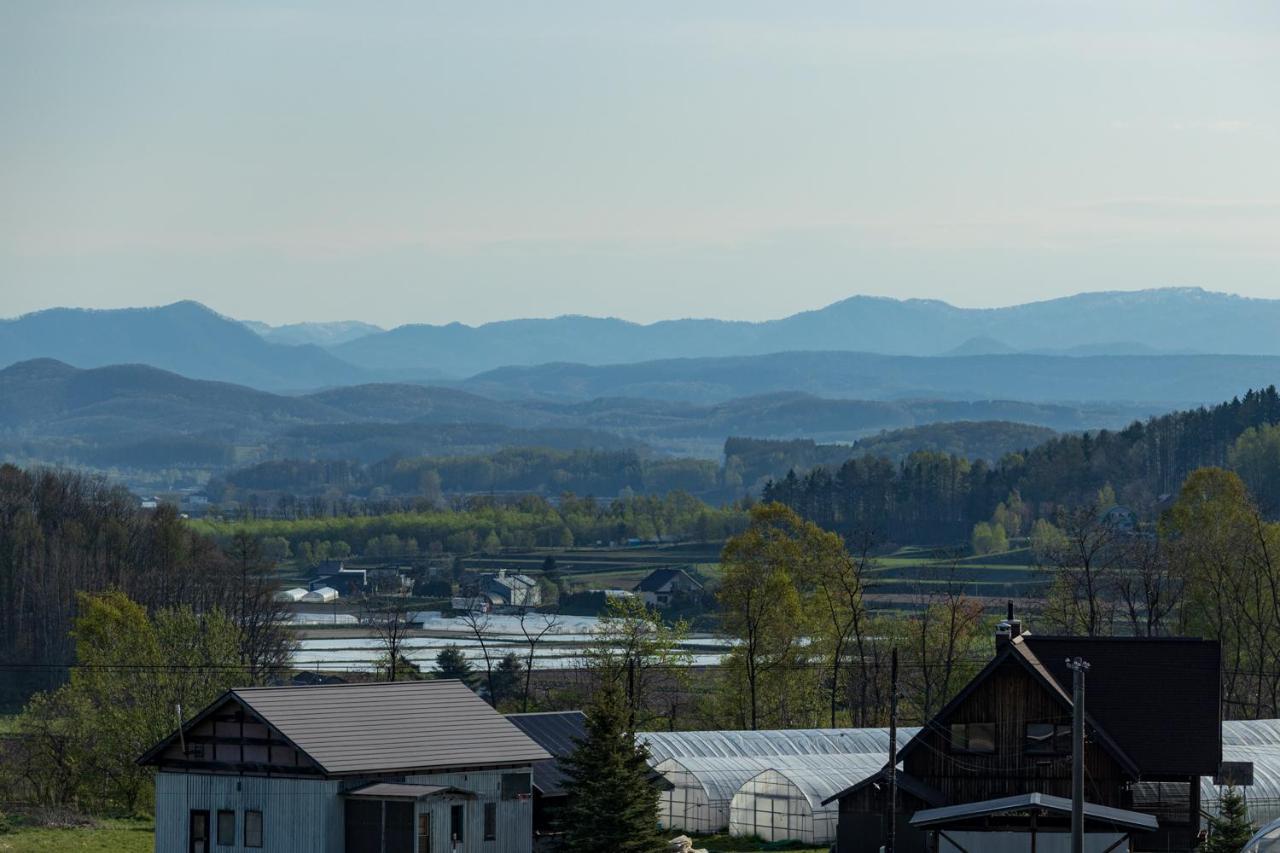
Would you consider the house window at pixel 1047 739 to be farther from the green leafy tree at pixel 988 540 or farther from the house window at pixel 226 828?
the green leafy tree at pixel 988 540

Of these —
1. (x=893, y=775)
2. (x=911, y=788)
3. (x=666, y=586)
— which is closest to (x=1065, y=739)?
(x=911, y=788)

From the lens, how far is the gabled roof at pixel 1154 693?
1811 inches

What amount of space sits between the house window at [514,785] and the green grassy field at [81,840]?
834cm

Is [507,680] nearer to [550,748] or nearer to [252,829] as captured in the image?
[550,748]

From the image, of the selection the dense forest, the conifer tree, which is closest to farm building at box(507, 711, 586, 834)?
the conifer tree

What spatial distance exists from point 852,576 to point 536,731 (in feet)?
104

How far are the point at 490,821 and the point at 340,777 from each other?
149 inches

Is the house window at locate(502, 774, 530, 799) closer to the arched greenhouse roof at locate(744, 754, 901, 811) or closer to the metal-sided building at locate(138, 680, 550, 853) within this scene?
the metal-sided building at locate(138, 680, 550, 853)

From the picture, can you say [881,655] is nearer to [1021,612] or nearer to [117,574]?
[1021,612]

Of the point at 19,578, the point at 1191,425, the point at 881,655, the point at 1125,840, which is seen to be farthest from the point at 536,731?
the point at 1191,425

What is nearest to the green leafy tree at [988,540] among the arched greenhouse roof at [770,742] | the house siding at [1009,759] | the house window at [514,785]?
the arched greenhouse roof at [770,742]

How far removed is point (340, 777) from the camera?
41.2m

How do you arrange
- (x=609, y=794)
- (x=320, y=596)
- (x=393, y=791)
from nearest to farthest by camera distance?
(x=609, y=794)
(x=393, y=791)
(x=320, y=596)

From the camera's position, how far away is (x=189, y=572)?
11106 cm
